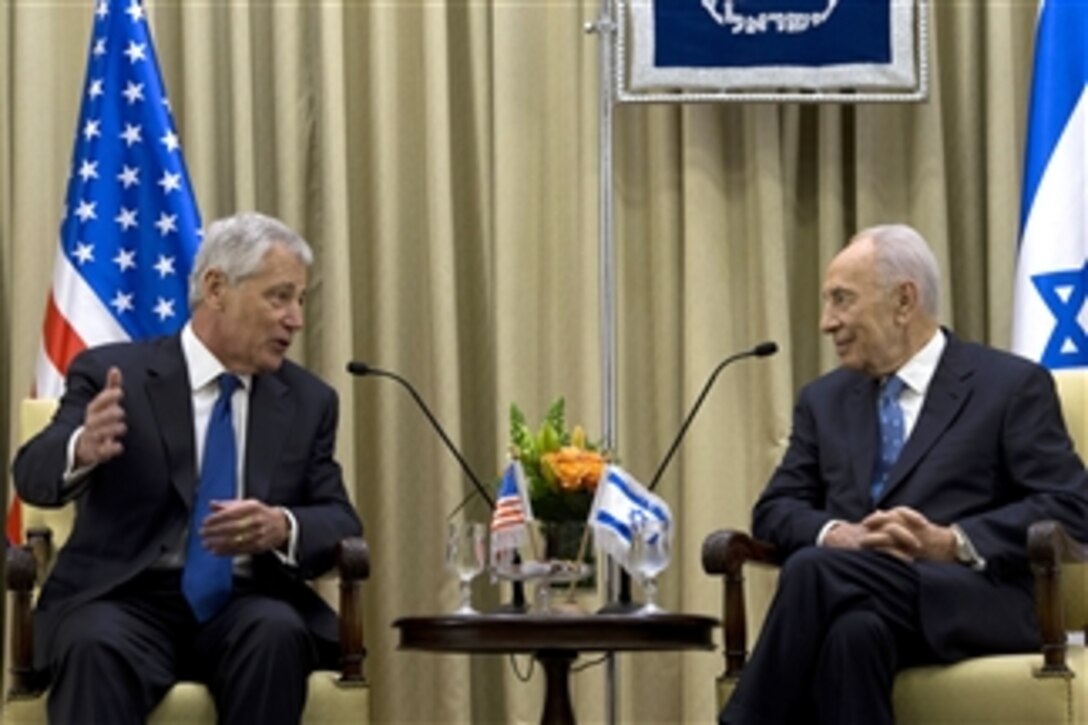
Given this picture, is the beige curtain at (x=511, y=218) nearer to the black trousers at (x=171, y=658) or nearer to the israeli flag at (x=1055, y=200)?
the israeli flag at (x=1055, y=200)

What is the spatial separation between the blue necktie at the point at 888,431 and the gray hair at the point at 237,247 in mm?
1300

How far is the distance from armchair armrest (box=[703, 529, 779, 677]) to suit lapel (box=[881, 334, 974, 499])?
35 cm

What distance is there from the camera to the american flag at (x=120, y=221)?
557 centimetres

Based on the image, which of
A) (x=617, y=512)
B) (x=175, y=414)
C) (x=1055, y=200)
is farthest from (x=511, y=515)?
(x=1055, y=200)

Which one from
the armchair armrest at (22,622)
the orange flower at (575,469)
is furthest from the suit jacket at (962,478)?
the armchair armrest at (22,622)

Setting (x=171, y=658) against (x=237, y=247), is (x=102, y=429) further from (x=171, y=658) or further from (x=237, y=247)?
(x=237, y=247)

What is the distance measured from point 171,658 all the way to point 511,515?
75cm

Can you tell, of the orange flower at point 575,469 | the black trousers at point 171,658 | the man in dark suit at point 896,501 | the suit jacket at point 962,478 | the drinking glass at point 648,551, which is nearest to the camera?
the black trousers at point 171,658

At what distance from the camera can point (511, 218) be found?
6105 millimetres

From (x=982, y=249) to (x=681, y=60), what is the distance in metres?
1.01

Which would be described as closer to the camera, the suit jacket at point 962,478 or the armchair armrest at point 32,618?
the armchair armrest at point 32,618

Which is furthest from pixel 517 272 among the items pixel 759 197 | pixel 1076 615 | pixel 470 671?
pixel 1076 615

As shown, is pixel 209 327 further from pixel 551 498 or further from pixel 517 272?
pixel 517 272

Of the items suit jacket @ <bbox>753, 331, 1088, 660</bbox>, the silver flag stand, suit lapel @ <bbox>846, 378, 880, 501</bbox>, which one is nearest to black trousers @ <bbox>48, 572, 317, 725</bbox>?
suit jacket @ <bbox>753, 331, 1088, 660</bbox>
